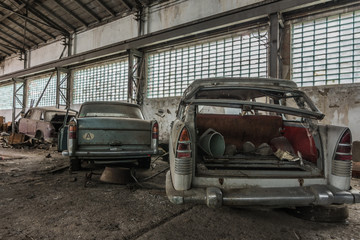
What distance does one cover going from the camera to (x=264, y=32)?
22.6 feet

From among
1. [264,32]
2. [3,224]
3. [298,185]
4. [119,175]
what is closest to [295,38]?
[264,32]

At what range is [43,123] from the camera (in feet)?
24.7

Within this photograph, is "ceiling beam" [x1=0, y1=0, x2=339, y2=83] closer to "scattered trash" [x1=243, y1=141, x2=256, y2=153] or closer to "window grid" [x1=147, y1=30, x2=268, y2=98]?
"window grid" [x1=147, y1=30, x2=268, y2=98]

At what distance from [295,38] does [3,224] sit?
26.5 ft

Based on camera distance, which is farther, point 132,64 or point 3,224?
point 132,64

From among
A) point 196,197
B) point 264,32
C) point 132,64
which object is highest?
point 264,32

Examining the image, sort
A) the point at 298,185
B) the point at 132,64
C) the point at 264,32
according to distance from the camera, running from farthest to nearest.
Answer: the point at 132,64 → the point at 264,32 → the point at 298,185

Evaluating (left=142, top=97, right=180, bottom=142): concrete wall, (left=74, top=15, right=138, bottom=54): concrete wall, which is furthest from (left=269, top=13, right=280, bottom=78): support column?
(left=74, top=15, right=138, bottom=54): concrete wall

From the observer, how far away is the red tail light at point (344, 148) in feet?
6.48

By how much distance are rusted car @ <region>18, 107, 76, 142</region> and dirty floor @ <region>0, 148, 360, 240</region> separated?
4491 millimetres

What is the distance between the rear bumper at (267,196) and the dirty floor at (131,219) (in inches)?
14.9

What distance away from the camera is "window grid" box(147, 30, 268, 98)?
708 cm

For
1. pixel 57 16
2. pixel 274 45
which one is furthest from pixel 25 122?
pixel 274 45

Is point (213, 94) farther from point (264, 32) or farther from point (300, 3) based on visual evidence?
point (264, 32)
